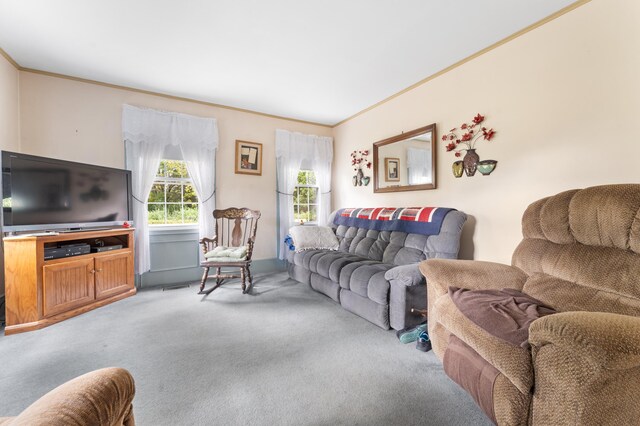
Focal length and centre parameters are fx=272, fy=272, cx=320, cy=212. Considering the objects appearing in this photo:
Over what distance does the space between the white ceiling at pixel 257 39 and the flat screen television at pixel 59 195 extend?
111 centimetres

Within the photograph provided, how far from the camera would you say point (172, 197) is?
3.79 metres

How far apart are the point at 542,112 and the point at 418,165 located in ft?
4.16

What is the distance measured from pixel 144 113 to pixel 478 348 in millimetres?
A: 4108

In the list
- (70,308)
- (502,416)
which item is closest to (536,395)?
(502,416)

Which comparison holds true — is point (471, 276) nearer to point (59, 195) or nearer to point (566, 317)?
point (566, 317)

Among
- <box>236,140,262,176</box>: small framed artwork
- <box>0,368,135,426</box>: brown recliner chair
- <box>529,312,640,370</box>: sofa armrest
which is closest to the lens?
<box>0,368,135,426</box>: brown recliner chair

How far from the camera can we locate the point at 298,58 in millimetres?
2725

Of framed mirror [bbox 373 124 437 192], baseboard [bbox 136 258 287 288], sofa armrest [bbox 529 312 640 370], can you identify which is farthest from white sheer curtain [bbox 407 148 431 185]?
baseboard [bbox 136 258 287 288]

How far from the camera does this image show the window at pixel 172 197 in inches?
145

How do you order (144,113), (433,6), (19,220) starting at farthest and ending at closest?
(144,113) < (19,220) < (433,6)

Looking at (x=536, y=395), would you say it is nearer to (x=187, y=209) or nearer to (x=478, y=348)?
(x=478, y=348)

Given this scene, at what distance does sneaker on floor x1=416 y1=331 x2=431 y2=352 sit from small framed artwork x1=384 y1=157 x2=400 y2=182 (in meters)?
2.13

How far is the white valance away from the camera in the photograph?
3.37 m

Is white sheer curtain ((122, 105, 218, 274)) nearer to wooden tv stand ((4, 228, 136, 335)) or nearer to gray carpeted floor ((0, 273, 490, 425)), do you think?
wooden tv stand ((4, 228, 136, 335))
